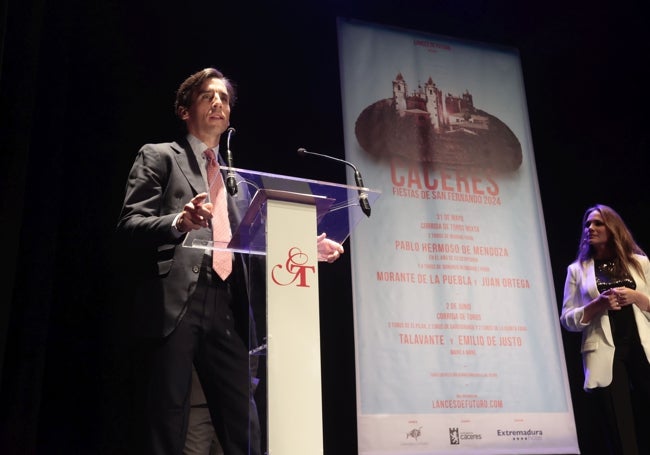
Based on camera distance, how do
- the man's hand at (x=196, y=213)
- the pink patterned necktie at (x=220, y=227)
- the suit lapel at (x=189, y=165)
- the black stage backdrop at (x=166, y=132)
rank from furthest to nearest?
the black stage backdrop at (x=166, y=132)
the suit lapel at (x=189, y=165)
the pink patterned necktie at (x=220, y=227)
the man's hand at (x=196, y=213)

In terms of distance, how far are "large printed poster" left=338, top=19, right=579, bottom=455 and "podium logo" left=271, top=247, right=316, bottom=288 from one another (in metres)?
1.69

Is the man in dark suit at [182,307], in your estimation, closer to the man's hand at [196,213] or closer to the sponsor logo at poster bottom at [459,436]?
the man's hand at [196,213]

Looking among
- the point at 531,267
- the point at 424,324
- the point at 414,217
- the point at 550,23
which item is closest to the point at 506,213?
the point at 531,267

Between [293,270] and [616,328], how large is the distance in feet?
7.62

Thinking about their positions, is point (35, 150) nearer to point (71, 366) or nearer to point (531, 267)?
point (71, 366)

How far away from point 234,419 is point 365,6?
3.04 m

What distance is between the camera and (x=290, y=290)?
1.70m

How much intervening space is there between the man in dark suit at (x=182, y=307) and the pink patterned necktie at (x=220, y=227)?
16 millimetres

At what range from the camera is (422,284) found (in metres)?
3.60

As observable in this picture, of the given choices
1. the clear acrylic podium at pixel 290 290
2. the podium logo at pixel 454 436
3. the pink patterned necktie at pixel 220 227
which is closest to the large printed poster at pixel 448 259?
the podium logo at pixel 454 436

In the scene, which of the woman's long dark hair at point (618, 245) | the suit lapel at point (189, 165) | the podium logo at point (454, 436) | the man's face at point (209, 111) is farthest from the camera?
the woman's long dark hair at point (618, 245)

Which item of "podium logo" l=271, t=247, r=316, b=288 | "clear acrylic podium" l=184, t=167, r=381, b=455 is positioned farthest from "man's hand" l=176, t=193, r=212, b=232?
"podium logo" l=271, t=247, r=316, b=288

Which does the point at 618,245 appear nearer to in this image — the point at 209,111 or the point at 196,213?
the point at 209,111

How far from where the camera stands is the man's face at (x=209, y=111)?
2.44 m
